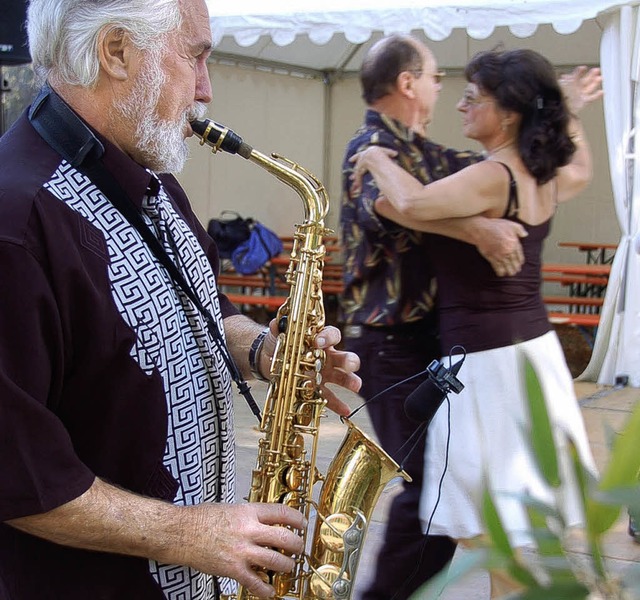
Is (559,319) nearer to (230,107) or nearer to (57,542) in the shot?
(230,107)

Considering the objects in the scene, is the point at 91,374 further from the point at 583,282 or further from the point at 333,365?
the point at 583,282

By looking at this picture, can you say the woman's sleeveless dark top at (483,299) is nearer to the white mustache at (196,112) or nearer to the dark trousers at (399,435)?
the dark trousers at (399,435)

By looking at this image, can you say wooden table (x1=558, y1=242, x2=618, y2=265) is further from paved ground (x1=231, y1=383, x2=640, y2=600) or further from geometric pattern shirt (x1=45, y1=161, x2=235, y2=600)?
geometric pattern shirt (x1=45, y1=161, x2=235, y2=600)

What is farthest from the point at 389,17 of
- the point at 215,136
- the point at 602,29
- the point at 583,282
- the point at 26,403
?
the point at 26,403

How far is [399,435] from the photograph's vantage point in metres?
3.14

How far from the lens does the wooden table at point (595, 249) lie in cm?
1087

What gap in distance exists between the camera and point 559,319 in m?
8.09

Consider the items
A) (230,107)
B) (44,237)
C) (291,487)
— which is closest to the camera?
(44,237)

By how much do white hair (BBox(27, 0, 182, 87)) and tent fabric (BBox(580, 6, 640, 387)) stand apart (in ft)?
19.6

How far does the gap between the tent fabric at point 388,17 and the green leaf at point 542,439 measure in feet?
22.3

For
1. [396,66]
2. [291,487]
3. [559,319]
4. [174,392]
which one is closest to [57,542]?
[174,392]

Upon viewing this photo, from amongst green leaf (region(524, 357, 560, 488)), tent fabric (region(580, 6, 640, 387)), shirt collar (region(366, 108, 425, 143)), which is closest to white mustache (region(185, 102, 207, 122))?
green leaf (region(524, 357, 560, 488))

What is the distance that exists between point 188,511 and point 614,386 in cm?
636

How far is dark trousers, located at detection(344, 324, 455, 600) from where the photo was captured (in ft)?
10.4
